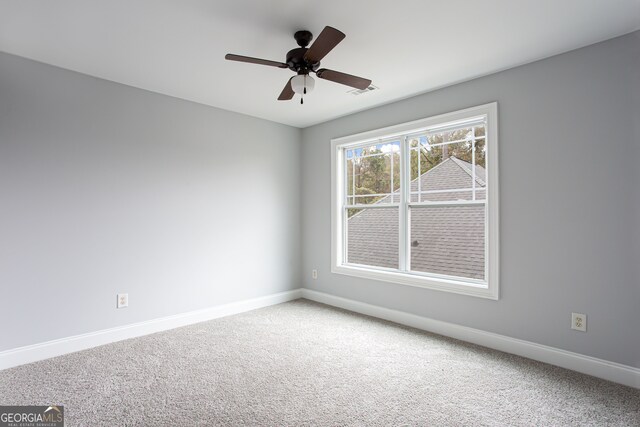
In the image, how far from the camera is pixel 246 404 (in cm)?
211

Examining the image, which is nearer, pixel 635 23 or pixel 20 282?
pixel 635 23

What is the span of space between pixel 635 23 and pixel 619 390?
2.45 metres

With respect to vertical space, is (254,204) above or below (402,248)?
above

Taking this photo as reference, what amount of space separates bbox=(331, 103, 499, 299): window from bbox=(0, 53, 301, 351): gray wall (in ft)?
3.50

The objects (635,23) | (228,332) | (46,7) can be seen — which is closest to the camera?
(46,7)

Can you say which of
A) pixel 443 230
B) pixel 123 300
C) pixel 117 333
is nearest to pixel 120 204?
pixel 123 300

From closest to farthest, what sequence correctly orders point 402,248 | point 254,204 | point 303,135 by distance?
point 402,248
point 254,204
point 303,135

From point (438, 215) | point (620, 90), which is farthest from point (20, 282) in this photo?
point (620, 90)

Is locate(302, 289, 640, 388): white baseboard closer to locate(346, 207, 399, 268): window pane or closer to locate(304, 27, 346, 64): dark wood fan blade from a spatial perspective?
locate(346, 207, 399, 268): window pane

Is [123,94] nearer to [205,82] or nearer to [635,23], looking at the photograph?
[205,82]

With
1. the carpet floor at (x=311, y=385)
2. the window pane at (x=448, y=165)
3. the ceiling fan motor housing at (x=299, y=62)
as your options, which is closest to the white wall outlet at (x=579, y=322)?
the carpet floor at (x=311, y=385)

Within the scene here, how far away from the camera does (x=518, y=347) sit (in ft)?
9.27

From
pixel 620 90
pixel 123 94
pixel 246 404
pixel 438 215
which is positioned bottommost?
pixel 246 404

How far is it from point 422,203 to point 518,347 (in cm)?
157
